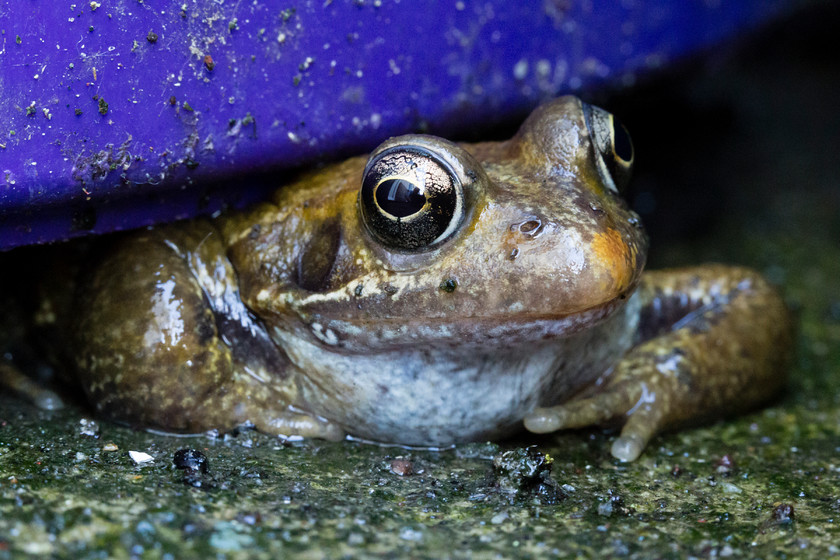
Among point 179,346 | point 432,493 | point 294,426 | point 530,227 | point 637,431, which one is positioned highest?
point 530,227

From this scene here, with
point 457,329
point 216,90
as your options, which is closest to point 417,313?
point 457,329

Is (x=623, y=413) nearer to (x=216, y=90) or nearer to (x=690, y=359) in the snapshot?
(x=690, y=359)

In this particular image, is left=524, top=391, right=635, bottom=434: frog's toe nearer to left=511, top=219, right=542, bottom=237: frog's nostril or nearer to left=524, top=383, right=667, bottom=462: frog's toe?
left=524, top=383, right=667, bottom=462: frog's toe

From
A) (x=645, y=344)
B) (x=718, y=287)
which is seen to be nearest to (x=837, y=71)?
(x=718, y=287)

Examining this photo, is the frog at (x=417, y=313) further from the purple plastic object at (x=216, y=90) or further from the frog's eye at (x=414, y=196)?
the purple plastic object at (x=216, y=90)

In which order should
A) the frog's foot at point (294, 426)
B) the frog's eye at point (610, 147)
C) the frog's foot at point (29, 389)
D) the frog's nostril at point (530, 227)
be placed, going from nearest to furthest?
the frog's nostril at point (530, 227), the frog's eye at point (610, 147), the frog's foot at point (294, 426), the frog's foot at point (29, 389)

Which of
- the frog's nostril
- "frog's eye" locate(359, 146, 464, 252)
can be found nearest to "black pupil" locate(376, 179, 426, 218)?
"frog's eye" locate(359, 146, 464, 252)

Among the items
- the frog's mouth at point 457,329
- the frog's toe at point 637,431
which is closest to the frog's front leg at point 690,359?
the frog's toe at point 637,431
